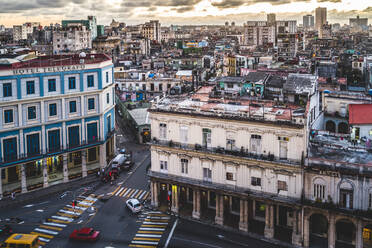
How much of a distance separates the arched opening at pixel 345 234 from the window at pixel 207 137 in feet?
57.1

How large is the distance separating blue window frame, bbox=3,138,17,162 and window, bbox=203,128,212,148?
28237mm

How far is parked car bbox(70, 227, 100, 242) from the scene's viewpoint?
44.9m

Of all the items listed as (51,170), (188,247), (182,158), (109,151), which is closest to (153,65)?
(109,151)

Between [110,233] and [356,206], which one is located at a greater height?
[356,206]

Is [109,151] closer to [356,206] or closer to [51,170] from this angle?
[51,170]

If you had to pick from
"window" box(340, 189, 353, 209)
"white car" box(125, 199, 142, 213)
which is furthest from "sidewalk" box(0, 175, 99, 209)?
"window" box(340, 189, 353, 209)

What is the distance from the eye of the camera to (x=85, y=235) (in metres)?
45.1

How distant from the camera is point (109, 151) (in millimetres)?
72000

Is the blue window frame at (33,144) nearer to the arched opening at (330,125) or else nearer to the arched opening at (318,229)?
the arched opening at (318,229)

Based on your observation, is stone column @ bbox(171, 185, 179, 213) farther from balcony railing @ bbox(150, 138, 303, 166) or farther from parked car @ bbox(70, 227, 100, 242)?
parked car @ bbox(70, 227, 100, 242)

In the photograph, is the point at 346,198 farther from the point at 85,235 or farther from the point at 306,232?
the point at 85,235

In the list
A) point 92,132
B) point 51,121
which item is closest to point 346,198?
point 92,132

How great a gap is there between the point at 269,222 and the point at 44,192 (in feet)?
111

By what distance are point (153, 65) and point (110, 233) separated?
4437 inches
